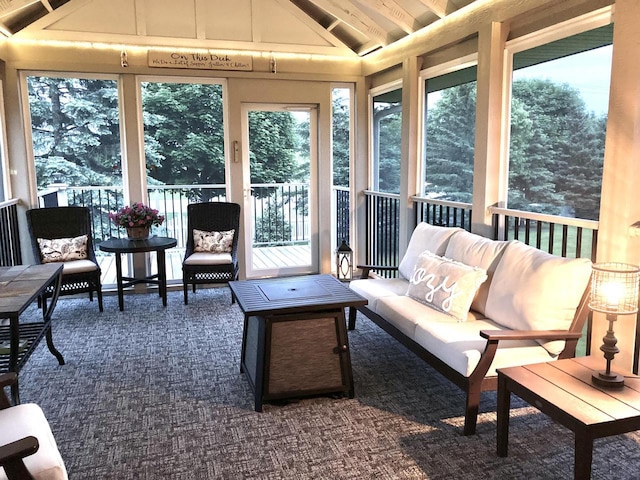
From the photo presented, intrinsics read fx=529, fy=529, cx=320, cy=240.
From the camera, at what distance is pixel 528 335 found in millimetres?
2695

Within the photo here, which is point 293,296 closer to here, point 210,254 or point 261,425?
point 261,425

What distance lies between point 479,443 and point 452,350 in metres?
0.47

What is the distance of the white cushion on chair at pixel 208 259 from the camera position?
5215mm

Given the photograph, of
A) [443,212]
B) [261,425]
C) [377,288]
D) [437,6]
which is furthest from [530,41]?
[261,425]

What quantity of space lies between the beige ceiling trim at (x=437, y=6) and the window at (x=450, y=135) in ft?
1.64

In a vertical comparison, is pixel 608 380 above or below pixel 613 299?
below

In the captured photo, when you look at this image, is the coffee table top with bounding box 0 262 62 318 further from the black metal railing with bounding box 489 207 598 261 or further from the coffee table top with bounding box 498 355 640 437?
the black metal railing with bounding box 489 207 598 261

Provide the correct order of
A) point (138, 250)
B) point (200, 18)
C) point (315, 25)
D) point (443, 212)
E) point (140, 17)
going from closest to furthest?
point (443, 212) < point (138, 250) < point (140, 17) < point (200, 18) < point (315, 25)

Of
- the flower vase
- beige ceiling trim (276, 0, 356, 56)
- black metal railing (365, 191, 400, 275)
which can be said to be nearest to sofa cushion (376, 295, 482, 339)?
black metal railing (365, 191, 400, 275)

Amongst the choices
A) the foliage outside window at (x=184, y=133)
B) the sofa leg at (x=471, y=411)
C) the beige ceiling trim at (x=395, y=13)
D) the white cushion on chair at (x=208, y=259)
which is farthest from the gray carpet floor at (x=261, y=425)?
the beige ceiling trim at (x=395, y=13)

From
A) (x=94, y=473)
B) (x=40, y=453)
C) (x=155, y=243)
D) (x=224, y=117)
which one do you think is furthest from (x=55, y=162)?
(x=40, y=453)

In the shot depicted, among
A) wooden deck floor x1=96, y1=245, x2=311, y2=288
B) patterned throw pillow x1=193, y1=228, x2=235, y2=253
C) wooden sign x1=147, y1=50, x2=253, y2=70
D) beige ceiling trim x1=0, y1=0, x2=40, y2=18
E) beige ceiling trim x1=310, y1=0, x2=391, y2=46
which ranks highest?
beige ceiling trim x1=310, y1=0, x2=391, y2=46

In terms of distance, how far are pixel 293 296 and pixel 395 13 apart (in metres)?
2.91

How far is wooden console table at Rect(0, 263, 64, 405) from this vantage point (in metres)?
2.79
